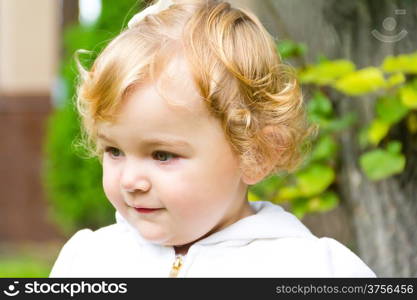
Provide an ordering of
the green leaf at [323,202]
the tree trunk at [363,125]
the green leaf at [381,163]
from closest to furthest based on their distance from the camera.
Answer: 1. the green leaf at [381,163]
2. the tree trunk at [363,125]
3. the green leaf at [323,202]

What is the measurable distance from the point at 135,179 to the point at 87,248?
484 mm

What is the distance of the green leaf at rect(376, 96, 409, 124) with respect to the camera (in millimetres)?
2982

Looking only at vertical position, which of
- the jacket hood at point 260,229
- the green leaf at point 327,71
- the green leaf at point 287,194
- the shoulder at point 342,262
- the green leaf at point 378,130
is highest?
the green leaf at point 327,71

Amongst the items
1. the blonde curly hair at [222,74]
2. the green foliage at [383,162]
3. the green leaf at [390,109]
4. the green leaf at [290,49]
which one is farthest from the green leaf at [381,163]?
the blonde curly hair at [222,74]

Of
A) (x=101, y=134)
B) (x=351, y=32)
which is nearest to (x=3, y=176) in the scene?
(x=351, y=32)

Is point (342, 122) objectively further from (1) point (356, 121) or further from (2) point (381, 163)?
(2) point (381, 163)

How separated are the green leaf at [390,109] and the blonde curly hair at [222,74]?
715 mm

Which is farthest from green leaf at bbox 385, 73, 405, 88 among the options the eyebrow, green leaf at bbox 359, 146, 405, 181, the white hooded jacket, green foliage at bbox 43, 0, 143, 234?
green foliage at bbox 43, 0, 143, 234

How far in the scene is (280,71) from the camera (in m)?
2.34

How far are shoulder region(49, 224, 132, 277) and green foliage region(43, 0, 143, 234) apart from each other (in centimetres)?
415

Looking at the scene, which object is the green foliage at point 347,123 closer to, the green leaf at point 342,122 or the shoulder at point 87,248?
the green leaf at point 342,122

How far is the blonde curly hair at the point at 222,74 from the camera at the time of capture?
6.98ft

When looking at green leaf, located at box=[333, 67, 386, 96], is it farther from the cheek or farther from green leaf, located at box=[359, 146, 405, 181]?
the cheek

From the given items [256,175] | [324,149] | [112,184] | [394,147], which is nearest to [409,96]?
[394,147]
